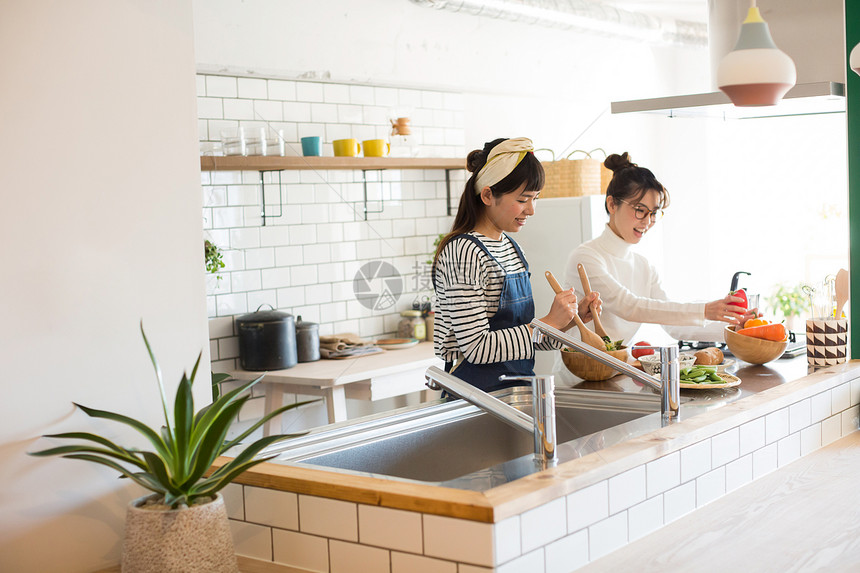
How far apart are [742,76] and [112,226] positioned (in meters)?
1.44

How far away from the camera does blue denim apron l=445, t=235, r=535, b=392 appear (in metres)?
3.04

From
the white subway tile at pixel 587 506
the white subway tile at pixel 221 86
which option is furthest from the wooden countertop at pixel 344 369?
the white subway tile at pixel 587 506

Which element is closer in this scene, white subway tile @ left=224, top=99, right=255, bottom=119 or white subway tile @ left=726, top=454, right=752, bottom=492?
white subway tile @ left=726, top=454, right=752, bottom=492

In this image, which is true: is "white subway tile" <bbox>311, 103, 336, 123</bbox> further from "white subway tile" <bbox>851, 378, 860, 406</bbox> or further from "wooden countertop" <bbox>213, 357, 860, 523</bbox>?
"wooden countertop" <bbox>213, 357, 860, 523</bbox>

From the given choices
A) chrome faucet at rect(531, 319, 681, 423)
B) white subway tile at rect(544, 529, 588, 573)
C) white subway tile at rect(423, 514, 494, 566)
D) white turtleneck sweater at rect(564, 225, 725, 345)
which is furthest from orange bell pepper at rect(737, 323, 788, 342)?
white subway tile at rect(423, 514, 494, 566)

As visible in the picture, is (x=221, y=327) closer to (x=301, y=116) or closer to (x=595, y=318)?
(x=301, y=116)

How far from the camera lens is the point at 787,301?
8250 mm

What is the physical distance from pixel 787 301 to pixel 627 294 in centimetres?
501

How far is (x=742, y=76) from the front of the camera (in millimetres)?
2229

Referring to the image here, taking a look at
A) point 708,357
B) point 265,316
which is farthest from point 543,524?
point 265,316

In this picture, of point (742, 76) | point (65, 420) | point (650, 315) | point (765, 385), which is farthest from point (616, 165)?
point (65, 420)

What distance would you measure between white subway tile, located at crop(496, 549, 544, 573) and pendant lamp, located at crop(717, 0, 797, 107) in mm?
1183

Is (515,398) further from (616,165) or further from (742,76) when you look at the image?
(616,165)

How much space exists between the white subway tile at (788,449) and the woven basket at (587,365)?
0.61m
